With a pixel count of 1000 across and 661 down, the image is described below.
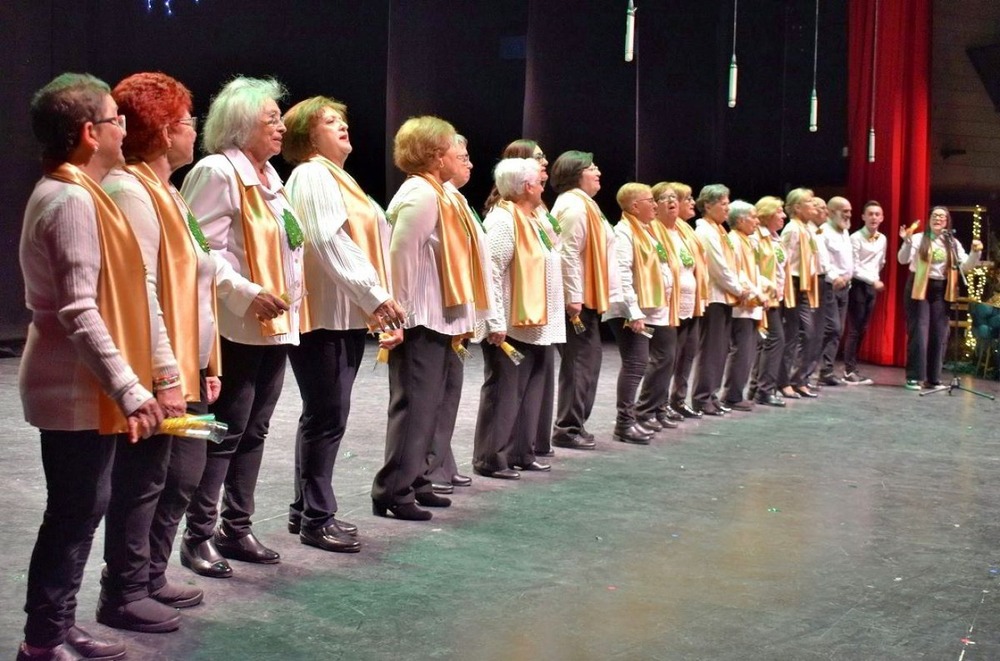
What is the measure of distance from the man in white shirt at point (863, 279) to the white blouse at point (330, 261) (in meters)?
6.47

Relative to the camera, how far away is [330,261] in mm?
3566

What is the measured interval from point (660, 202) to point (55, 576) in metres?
4.99

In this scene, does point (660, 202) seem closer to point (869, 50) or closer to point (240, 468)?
point (240, 468)

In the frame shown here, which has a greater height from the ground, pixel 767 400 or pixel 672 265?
pixel 672 265

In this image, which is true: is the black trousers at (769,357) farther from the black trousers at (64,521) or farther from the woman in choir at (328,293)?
the black trousers at (64,521)

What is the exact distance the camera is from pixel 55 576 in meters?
2.51

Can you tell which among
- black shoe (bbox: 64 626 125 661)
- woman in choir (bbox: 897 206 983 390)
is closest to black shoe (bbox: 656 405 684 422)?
woman in choir (bbox: 897 206 983 390)

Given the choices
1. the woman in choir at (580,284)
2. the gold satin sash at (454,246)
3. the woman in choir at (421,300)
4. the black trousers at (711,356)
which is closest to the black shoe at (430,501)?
the woman in choir at (421,300)

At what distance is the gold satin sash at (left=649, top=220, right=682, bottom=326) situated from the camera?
22.0 ft

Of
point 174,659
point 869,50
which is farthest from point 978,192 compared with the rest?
point 174,659

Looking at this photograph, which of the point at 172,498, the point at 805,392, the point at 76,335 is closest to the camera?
the point at 76,335

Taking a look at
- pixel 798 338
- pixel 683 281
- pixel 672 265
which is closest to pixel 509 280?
pixel 672 265

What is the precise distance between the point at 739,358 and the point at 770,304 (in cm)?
45

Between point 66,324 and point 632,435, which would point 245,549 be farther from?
point 632,435
